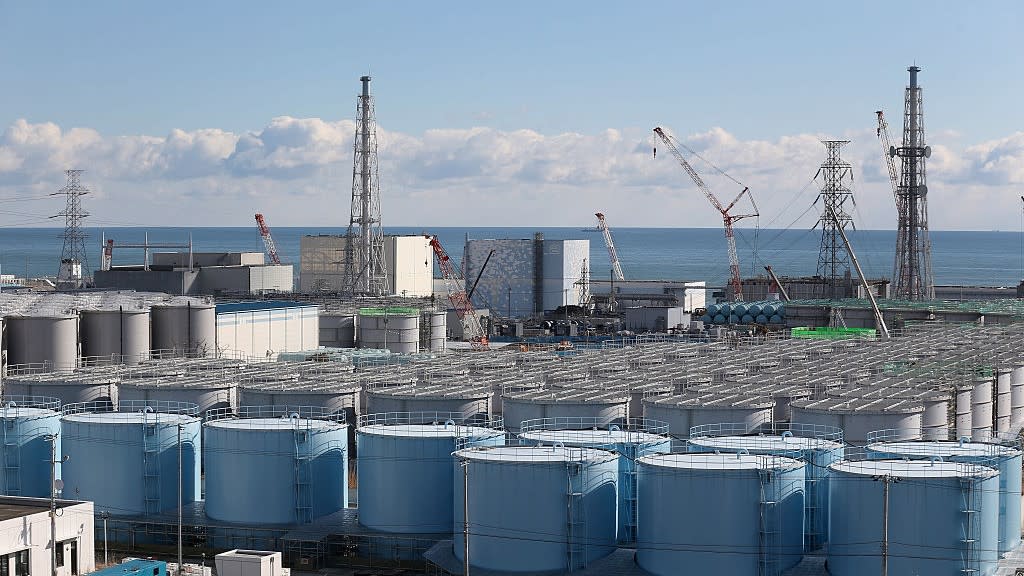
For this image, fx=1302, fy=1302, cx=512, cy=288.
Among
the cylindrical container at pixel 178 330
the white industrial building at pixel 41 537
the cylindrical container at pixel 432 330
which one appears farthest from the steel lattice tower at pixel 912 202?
the white industrial building at pixel 41 537

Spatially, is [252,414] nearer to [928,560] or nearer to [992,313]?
[928,560]

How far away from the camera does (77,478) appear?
34.3 m

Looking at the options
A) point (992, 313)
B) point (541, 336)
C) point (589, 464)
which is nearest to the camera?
→ point (589, 464)

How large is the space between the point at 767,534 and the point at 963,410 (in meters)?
13.7

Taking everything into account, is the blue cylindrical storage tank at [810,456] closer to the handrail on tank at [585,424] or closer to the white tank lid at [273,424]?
the handrail on tank at [585,424]

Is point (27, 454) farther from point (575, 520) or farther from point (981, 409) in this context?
point (981, 409)

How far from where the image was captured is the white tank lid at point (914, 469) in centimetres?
2650

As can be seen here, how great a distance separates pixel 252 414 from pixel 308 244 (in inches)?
2898

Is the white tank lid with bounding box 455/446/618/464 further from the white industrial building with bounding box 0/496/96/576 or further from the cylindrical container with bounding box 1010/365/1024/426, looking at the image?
the cylindrical container with bounding box 1010/365/1024/426

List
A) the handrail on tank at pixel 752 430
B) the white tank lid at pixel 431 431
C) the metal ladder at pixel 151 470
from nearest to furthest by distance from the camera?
the white tank lid at pixel 431 431, the handrail on tank at pixel 752 430, the metal ladder at pixel 151 470

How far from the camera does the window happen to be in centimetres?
2723

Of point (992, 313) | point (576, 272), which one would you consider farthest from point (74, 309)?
point (576, 272)

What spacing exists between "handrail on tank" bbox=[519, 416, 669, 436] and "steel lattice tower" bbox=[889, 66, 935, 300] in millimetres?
63410

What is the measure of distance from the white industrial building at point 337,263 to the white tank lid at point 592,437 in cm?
7460
